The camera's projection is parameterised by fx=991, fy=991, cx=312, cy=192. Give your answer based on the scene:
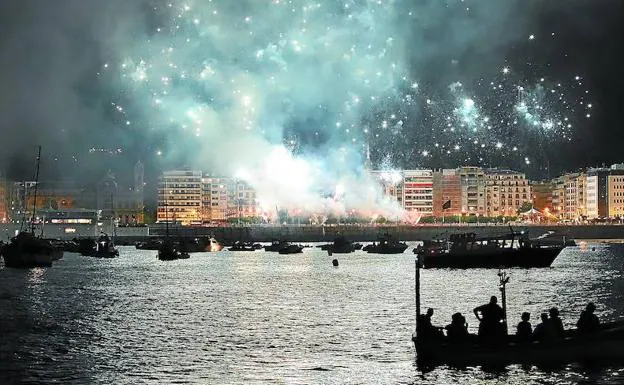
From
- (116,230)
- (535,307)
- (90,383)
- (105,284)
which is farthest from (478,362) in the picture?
(116,230)

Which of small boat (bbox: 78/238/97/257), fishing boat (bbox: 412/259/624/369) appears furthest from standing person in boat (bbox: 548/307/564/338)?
small boat (bbox: 78/238/97/257)

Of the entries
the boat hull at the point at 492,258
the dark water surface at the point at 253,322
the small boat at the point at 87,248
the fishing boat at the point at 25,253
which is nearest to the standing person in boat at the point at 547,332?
the dark water surface at the point at 253,322

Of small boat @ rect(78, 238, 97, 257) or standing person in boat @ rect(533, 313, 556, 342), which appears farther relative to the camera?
small boat @ rect(78, 238, 97, 257)

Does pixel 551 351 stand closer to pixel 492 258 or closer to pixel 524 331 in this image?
pixel 524 331

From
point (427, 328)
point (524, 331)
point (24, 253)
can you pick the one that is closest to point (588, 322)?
point (524, 331)

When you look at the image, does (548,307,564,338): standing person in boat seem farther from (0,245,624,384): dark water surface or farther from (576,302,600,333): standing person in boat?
(0,245,624,384): dark water surface

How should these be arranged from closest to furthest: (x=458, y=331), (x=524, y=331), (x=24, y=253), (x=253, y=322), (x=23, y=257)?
(x=524, y=331) → (x=458, y=331) → (x=253, y=322) → (x=24, y=253) → (x=23, y=257)

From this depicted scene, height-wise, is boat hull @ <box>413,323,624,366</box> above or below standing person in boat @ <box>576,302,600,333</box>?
below
